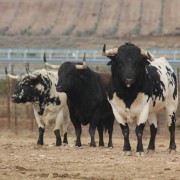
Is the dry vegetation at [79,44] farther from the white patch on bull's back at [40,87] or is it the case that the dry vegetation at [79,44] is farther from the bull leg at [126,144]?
the white patch on bull's back at [40,87]

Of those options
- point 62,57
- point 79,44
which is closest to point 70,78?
point 62,57

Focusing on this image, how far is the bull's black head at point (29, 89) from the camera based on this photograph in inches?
955

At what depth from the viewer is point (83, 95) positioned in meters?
24.0

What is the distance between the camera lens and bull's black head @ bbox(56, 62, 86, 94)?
2305 cm

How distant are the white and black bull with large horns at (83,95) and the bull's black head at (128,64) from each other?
357 centimetres

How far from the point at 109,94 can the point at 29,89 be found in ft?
14.9

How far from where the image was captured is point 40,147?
2236 cm

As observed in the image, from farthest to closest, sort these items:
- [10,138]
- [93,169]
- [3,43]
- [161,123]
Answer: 1. [3,43]
2. [161,123]
3. [10,138]
4. [93,169]

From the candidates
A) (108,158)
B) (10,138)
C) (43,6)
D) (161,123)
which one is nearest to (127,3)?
(43,6)

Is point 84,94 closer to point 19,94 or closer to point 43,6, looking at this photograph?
point 19,94

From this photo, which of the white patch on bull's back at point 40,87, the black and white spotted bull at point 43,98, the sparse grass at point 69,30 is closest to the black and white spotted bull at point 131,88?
the black and white spotted bull at point 43,98

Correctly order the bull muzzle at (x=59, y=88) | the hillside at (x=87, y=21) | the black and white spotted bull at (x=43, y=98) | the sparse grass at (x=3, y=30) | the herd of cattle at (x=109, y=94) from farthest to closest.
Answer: the sparse grass at (x=3, y=30) → the hillside at (x=87, y=21) → the black and white spotted bull at (x=43, y=98) → the bull muzzle at (x=59, y=88) → the herd of cattle at (x=109, y=94)

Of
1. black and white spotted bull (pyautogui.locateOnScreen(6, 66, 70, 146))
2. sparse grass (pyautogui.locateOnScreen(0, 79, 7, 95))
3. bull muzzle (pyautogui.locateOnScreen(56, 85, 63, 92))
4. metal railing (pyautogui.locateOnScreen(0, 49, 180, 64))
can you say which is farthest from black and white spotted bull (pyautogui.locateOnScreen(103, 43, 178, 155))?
metal railing (pyautogui.locateOnScreen(0, 49, 180, 64))

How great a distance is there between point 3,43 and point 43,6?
27.4 m
